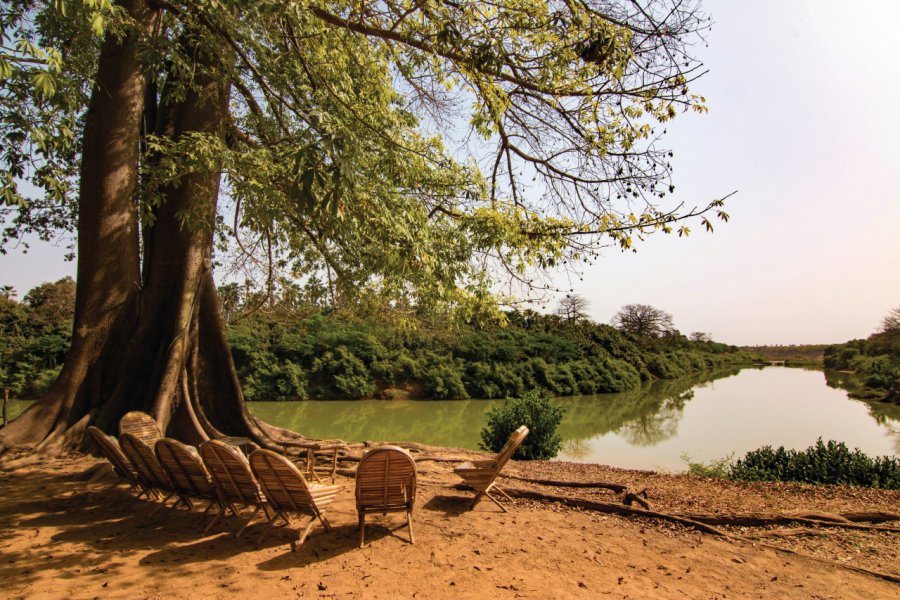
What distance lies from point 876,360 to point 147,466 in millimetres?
44200

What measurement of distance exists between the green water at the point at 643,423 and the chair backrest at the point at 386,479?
312 inches

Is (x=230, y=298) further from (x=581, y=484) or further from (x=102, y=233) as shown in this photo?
(x=581, y=484)

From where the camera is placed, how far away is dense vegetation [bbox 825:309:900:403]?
95.1ft

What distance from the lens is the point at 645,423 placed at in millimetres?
18844

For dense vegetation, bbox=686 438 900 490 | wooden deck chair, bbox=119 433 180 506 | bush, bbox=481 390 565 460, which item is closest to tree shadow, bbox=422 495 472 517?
wooden deck chair, bbox=119 433 180 506

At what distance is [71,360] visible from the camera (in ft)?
22.1

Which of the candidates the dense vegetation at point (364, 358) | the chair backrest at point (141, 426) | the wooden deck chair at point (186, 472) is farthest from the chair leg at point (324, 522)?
→ the dense vegetation at point (364, 358)

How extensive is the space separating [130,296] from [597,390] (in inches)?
1091

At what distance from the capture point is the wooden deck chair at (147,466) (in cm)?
430

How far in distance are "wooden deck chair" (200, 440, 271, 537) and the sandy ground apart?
0.21 m

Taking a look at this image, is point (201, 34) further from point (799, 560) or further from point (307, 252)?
point (799, 560)

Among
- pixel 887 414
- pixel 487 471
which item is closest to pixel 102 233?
pixel 487 471

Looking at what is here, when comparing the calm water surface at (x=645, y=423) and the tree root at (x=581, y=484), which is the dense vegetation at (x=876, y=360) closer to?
the calm water surface at (x=645, y=423)

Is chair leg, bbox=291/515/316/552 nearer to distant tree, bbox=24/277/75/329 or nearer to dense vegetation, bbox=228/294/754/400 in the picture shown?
dense vegetation, bbox=228/294/754/400
